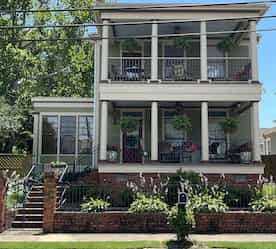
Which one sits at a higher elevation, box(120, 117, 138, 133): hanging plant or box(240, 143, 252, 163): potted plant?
box(120, 117, 138, 133): hanging plant

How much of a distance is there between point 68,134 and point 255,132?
9.18 meters

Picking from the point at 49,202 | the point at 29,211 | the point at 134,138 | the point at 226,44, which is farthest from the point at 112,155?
the point at 226,44

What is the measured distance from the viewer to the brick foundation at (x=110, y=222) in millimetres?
12312

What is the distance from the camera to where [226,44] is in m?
18.8

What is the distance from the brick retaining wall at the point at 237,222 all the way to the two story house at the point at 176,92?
14.6 ft

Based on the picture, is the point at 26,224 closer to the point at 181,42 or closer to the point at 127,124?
the point at 127,124

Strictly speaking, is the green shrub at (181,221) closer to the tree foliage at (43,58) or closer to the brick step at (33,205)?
the brick step at (33,205)

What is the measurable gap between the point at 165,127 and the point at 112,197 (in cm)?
680

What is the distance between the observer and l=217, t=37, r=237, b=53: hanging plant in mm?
18828

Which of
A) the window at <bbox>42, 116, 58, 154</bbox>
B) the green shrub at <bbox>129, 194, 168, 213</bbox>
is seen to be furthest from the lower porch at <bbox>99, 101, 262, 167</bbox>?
the green shrub at <bbox>129, 194, 168, 213</bbox>

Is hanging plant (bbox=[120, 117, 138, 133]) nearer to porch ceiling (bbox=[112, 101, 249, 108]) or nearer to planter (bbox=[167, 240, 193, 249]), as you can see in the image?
porch ceiling (bbox=[112, 101, 249, 108])

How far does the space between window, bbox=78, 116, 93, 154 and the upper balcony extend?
319 cm

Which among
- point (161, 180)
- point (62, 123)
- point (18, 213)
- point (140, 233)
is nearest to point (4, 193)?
point (18, 213)

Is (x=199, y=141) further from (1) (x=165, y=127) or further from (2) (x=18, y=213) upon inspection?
(2) (x=18, y=213)
